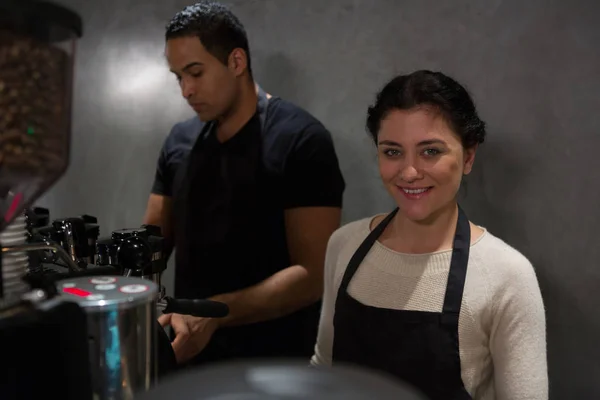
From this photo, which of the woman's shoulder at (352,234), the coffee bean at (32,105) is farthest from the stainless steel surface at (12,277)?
the woman's shoulder at (352,234)

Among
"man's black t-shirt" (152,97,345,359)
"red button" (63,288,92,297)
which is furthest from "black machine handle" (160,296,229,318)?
"man's black t-shirt" (152,97,345,359)

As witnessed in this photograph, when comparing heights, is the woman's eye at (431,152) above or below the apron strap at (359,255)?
above

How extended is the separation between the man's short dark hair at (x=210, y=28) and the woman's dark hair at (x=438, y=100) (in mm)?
575

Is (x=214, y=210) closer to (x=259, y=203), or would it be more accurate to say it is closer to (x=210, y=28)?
(x=259, y=203)

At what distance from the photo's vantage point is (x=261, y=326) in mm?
1690

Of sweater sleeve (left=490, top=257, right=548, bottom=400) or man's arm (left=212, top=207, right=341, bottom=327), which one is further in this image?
man's arm (left=212, top=207, right=341, bottom=327)

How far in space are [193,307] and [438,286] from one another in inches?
23.1

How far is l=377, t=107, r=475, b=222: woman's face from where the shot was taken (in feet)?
3.97

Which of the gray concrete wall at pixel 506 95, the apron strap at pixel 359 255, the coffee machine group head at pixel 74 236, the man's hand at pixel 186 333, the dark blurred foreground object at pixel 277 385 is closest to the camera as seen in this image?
the dark blurred foreground object at pixel 277 385

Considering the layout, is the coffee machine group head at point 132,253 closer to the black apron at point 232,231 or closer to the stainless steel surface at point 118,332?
the stainless steel surface at point 118,332

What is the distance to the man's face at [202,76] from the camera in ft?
5.39

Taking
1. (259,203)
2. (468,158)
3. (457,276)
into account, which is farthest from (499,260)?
(259,203)

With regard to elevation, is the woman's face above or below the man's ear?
below

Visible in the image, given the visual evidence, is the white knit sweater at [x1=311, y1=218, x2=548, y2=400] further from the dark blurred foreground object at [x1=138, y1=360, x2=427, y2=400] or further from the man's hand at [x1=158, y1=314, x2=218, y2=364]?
the dark blurred foreground object at [x1=138, y1=360, x2=427, y2=400]
